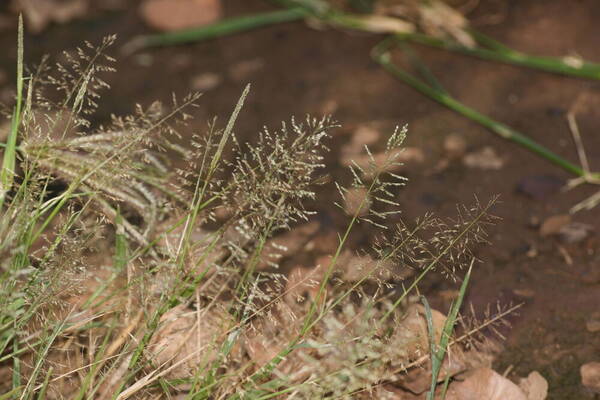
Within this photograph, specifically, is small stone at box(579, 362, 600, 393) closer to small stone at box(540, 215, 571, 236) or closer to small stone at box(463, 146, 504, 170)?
small stone at box(540, 215, 571, 236)

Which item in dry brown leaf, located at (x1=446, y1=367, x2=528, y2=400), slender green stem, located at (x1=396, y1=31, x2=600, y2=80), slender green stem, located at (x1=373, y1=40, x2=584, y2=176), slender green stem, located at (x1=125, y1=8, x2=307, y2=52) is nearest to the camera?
dry brown leaf, located at (x1=446, y1=367, x2=528, y2=400)

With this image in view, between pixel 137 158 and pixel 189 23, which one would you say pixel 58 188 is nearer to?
pixel 137 158

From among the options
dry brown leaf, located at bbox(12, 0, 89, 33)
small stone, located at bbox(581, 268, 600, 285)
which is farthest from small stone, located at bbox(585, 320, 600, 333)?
dry brown leaf, located at bbox(12, 0, 89, 33)

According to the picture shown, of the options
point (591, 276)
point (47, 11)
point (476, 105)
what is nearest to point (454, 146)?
point (476, 105)

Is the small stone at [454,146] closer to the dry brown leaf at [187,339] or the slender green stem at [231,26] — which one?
the slender green stem at [231,26]

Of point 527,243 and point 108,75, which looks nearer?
point 527,243

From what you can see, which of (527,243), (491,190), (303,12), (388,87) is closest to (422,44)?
(388,87)
